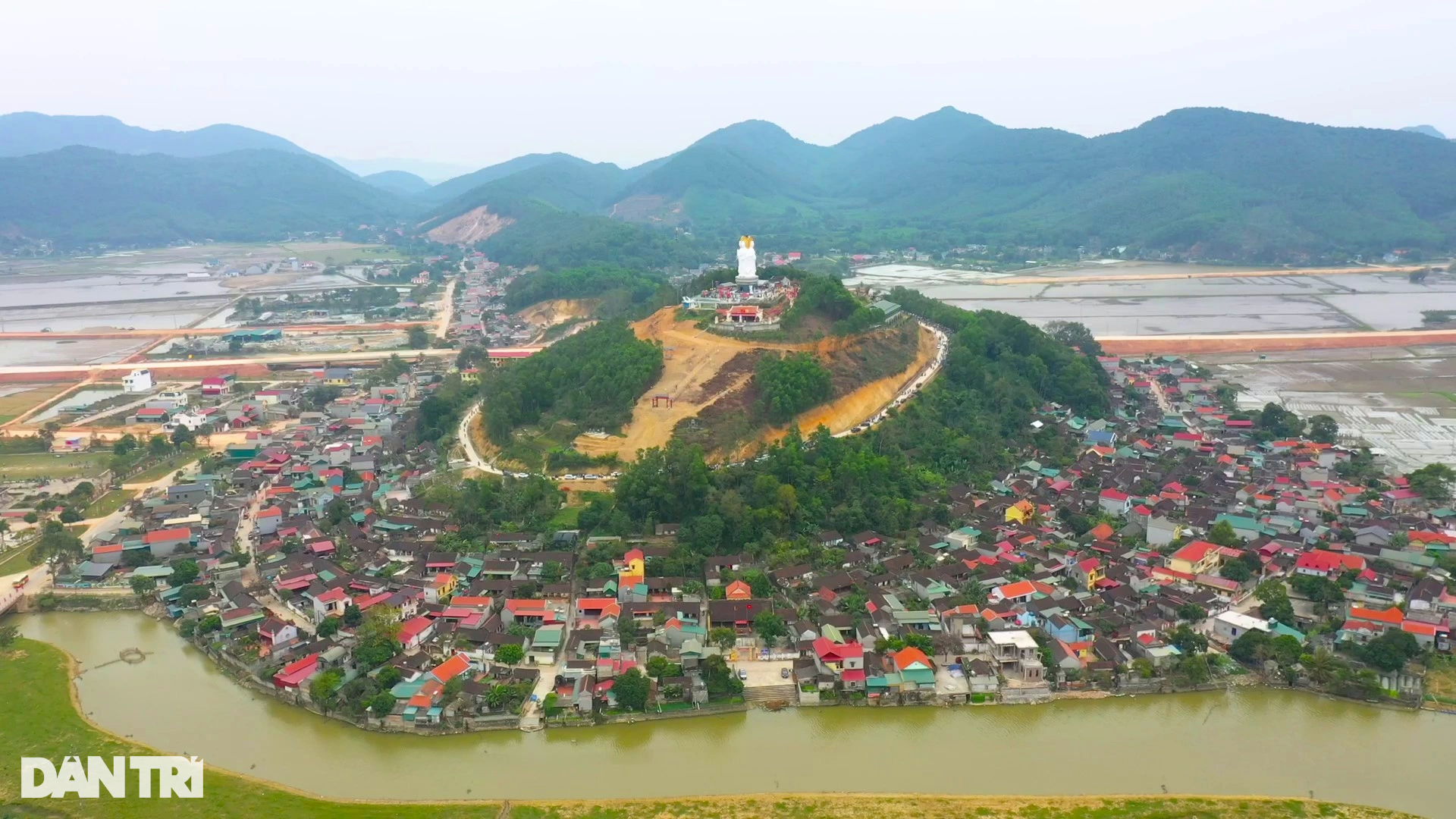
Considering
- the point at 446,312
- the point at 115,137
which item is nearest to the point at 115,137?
the point at 115,137

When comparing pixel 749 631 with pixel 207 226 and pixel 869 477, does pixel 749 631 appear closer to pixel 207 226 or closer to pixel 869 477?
pixel 869 477

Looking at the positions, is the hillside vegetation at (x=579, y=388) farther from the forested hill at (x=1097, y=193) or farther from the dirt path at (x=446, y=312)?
the forested hill at (x=1097, y=193)

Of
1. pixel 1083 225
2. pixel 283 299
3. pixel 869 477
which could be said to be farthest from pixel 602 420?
pixel 1083 225

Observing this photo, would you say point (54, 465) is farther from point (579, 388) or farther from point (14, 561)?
point (579, 388)

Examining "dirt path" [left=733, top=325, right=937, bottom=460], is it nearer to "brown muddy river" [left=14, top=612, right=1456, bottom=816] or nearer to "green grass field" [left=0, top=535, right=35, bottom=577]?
"brown muddy river" [left=14, top=612, right=1456, bottom=816]

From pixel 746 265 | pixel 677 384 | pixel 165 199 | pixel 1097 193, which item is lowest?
pixel 677 384
